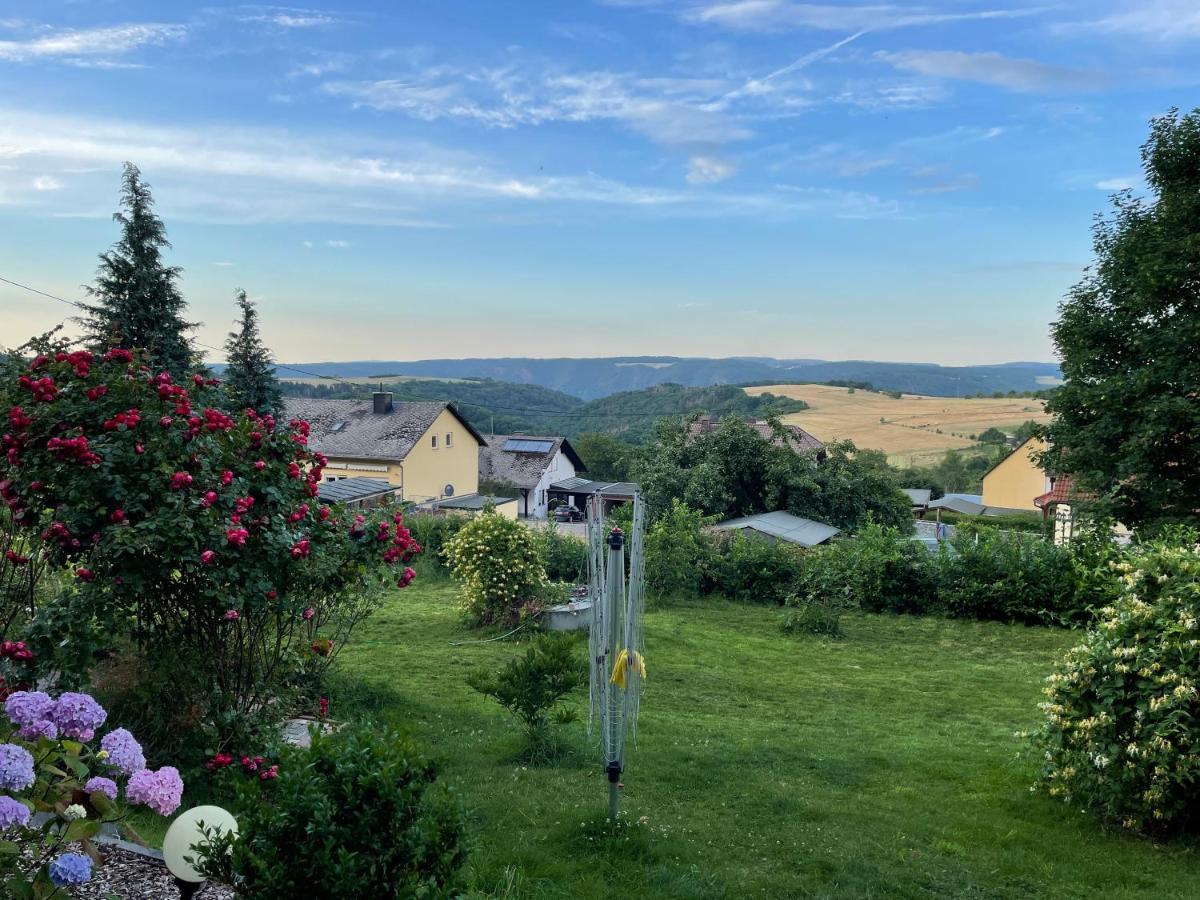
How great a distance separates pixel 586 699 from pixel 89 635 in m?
5.03

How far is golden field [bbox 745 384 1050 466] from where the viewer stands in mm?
57312

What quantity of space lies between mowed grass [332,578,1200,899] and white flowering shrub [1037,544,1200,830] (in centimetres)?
30

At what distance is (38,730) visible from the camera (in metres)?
2.78

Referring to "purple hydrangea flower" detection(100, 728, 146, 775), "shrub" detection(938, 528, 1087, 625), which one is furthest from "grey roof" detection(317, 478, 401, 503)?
"purple hydrangea flower" detection(100, 728, 146, 775)

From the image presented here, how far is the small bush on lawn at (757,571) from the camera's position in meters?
16.0

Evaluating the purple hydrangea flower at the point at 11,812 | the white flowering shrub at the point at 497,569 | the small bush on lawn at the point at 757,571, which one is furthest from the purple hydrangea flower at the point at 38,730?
the small bush on lawn at the point at 757,571

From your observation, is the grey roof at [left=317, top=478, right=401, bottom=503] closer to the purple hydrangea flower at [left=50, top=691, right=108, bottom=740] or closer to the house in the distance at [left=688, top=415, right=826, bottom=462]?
the house in the distance at [left=688, top=415, right=826, bottom=462]

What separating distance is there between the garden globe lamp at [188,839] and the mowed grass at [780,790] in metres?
0.75

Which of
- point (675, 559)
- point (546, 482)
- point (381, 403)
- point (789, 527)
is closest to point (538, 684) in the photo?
point (675, 559)

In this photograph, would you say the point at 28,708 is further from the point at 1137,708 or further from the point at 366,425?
the point at 366,425

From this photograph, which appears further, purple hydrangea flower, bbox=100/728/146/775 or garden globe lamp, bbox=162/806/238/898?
purple hydrangea flower, bbox=100/728/146/775

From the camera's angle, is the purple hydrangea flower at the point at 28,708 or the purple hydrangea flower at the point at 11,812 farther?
the purple hydrangea flower at the point at 28,708

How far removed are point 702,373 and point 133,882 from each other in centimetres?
11495

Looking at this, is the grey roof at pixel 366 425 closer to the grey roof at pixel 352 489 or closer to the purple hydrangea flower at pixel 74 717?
the grey roof at pixel 352 489
